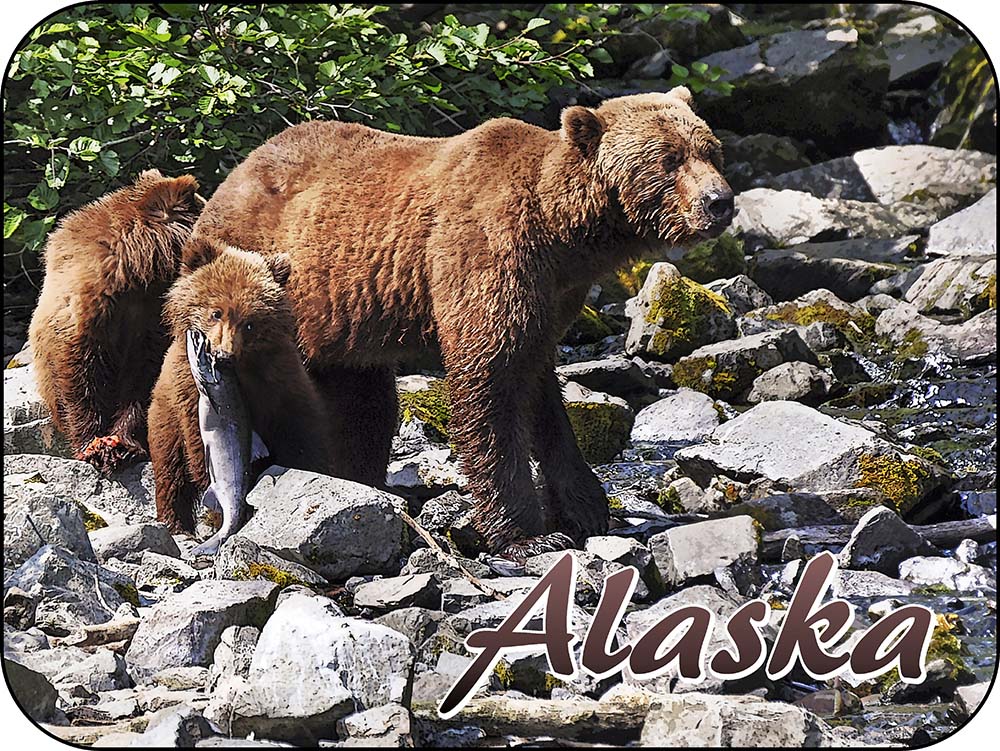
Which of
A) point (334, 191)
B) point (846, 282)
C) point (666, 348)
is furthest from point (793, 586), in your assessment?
point (846, 282)

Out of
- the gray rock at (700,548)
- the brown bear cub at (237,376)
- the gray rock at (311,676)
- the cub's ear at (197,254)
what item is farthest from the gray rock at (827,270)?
the gray rock at (311,676)

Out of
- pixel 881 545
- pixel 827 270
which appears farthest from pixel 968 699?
pixel 827 270

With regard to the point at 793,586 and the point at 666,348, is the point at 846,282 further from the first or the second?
the point at 793,586

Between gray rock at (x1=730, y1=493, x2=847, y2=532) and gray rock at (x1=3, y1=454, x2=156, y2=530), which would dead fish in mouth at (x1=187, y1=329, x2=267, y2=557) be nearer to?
gray rock at (x1=3, y1=454, x2=156, y2=530)

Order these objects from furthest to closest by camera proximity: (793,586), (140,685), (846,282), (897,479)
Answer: (846,282) < (897,479) < (793,586) < (140,685)

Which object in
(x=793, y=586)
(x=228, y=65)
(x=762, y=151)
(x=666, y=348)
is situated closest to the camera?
(x=793, y=586)

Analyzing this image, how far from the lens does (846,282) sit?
393 inches

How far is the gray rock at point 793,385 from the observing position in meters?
7.71

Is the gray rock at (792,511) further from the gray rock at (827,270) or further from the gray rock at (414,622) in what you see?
the gray rock at (827,270)

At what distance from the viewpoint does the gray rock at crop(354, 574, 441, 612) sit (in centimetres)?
468

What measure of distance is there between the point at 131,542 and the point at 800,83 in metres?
6.62

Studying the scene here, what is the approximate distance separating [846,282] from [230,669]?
7.01m

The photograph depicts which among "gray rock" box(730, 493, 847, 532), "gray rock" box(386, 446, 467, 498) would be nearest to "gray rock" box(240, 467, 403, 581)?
"gray rock" box(386, 446, 467, 498)

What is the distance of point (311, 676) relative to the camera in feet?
13.2
